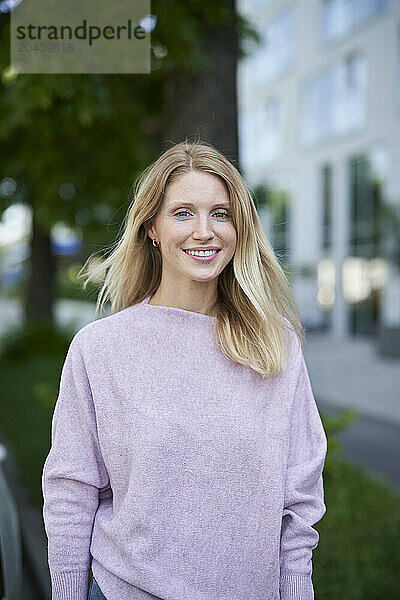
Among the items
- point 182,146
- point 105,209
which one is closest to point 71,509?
point 182,146

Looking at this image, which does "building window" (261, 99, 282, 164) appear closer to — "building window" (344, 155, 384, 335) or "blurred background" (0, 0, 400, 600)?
"blurred background" (0, 0, 400, 600)

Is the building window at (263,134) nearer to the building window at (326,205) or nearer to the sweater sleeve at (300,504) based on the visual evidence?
the building window at (326,205)

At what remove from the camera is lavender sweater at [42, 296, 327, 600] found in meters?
1.67

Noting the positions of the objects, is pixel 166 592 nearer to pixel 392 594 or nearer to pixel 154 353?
pixel 154 353

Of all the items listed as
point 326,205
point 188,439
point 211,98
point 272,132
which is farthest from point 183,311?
point 272,132

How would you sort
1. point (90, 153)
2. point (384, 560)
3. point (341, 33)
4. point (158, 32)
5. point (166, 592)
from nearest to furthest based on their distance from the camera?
1. point (166, 592)
2. point (384, 560)
3. point (158, 32)
4. point (90, 153)
5. point (341, 33)

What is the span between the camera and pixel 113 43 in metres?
3.10

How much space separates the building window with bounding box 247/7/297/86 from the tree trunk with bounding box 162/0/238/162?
19501 millimetres

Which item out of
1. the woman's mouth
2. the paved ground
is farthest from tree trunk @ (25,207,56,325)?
the woman's mouth

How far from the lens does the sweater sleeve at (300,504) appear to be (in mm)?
1730

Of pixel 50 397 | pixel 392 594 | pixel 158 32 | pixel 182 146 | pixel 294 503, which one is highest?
pixel 158 32

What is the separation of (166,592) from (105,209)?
767 cm

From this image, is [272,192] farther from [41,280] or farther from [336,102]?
[336,102]

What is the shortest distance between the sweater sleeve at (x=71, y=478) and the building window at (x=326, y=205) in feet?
70.6
